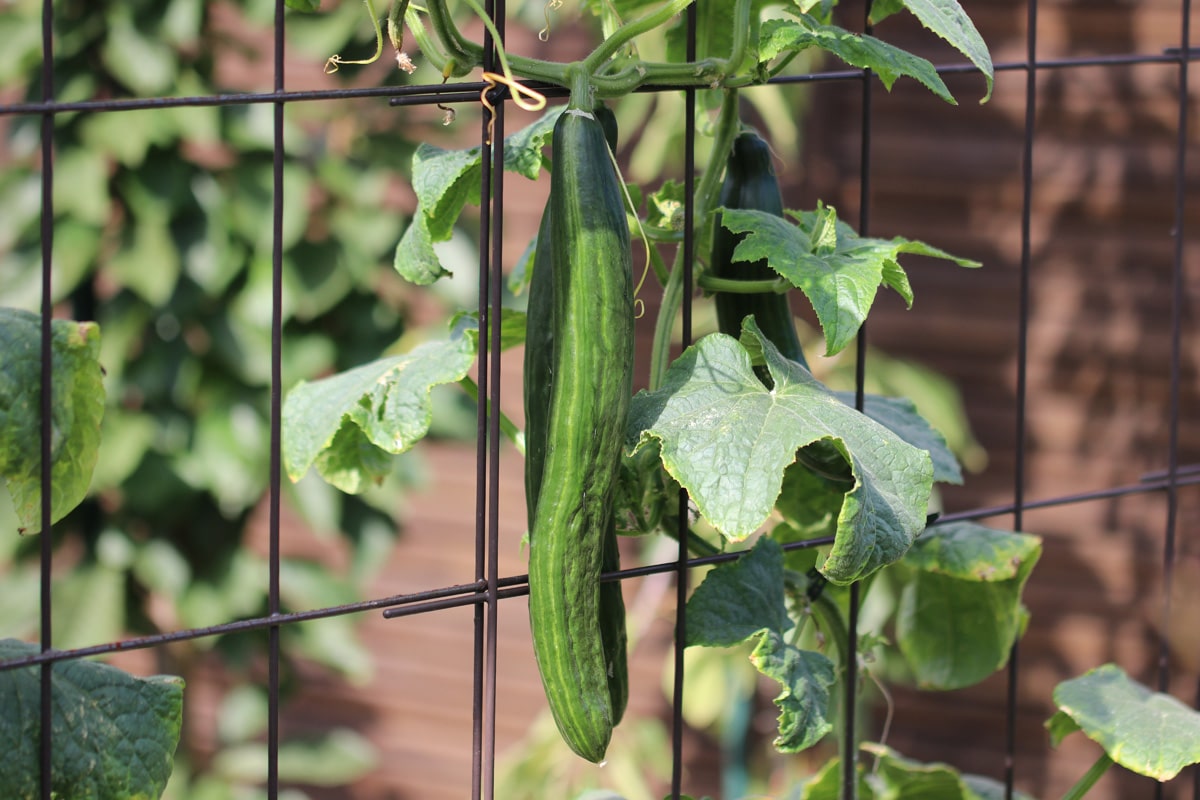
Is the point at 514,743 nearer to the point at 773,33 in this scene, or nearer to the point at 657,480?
the point at 657,480

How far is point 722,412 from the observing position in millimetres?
911

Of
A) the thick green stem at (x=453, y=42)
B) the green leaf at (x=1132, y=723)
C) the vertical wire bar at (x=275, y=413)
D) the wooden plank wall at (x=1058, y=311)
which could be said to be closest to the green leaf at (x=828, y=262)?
the thick green stem at (x=453, y=42)

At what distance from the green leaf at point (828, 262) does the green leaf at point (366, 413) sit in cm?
27

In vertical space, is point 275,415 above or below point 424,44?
below

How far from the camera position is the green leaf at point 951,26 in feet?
2.97

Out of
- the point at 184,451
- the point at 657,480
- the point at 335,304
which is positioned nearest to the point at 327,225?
the point at 335,304

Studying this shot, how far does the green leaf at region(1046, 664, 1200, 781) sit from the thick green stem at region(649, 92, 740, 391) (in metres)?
0.48

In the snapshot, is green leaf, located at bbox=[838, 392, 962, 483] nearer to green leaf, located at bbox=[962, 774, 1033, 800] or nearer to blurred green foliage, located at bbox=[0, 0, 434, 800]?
green leaf, located at bbox=[962, 774, 1033, 800]

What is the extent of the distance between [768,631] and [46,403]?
53 centimetres

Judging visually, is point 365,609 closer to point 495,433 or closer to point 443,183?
point 495,433

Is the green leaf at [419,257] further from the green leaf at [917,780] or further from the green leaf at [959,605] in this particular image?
the green leaf at [917,780]

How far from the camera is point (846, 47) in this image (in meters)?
0.96

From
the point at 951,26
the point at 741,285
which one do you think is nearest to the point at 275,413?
the point at 741,285

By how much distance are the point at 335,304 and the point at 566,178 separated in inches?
60.1
